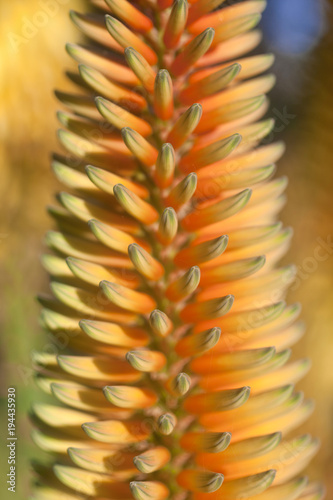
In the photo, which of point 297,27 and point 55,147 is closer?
point 297,27

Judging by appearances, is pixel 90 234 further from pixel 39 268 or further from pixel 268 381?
pixel 39 268

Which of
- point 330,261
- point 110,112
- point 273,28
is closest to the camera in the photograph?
point 110,112

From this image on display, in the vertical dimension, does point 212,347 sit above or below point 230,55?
below

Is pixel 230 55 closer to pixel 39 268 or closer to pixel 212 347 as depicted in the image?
pixel 212 347

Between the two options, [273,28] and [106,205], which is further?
[273,28]

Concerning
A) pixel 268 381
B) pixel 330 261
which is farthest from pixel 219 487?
pixel 330 261

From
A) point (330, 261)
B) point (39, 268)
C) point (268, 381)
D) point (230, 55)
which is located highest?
point (230, 55)

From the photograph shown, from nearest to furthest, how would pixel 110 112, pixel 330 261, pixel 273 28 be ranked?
pixel 110 112, pixel 273 28, pixel 330 261
